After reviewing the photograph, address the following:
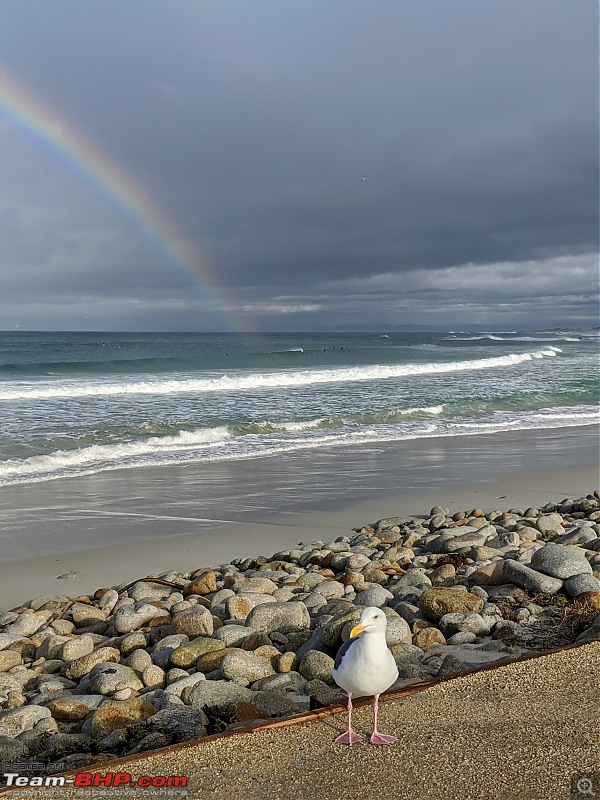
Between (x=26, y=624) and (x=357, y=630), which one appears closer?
(x=357, y=630)

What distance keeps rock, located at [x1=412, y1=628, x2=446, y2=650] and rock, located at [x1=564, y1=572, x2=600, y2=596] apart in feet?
3.40

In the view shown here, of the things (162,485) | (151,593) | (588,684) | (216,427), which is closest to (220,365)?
(216,427)

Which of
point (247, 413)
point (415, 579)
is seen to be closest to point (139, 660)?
point (415, 579)

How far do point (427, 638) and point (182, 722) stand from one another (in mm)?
1689

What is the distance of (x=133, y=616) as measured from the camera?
5.34 metres

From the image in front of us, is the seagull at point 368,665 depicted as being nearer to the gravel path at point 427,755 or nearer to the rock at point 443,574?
the gravel path at point 427,755

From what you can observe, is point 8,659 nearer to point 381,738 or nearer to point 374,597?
point 374,597

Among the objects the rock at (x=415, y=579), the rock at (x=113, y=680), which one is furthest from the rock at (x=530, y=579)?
the rock at (x=113, y=680)

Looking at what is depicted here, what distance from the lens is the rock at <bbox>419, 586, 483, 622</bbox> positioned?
480 centimetres

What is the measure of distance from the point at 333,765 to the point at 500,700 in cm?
88

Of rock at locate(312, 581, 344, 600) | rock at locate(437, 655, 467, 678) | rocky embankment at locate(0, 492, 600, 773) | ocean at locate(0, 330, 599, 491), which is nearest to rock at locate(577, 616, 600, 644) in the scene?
rocky embankment at locate(0, 492, 600, 773)

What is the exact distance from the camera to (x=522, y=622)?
4.68 m

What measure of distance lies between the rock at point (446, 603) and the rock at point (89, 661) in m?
2.05

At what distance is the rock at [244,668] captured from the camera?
13.6 ft
